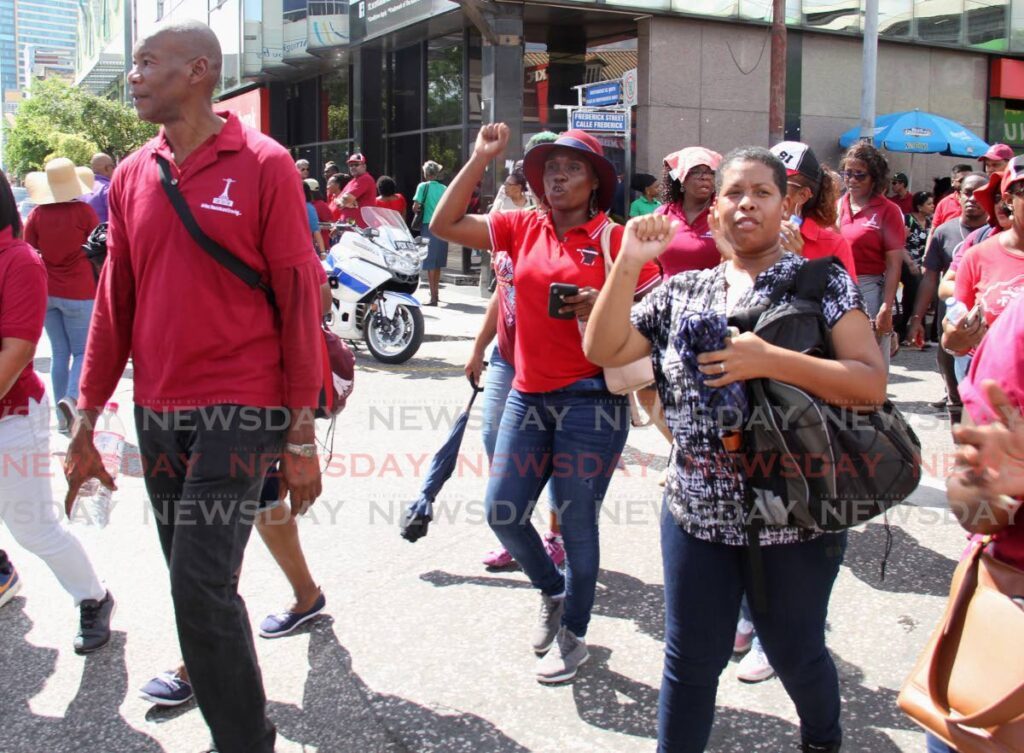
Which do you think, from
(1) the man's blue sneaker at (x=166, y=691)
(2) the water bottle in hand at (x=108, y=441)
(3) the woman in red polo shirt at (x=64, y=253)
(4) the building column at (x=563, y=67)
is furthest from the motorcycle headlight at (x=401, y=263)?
(4) the building column at (x=563, y=67)

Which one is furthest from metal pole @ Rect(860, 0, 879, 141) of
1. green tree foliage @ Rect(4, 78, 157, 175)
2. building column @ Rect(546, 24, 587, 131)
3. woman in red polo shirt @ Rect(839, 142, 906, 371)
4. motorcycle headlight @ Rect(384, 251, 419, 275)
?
green tree foliage @ Rect(4, 78, 157, 175)

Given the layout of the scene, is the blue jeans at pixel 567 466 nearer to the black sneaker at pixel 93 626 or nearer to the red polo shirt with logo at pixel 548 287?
the red polo shirt with logo at pixel 548 287

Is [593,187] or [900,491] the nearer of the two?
[900,491]

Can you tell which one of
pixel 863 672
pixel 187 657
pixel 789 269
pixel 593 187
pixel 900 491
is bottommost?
pixel 863 672

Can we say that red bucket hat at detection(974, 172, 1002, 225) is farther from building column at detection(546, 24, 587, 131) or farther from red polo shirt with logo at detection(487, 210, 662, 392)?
building column at detection(546, 24, 587, 131)

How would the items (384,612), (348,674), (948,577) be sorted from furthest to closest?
(948,577)
(384,612)
(348,674)

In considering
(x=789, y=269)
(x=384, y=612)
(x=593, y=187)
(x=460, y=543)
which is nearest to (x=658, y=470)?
(x=460, y=543)

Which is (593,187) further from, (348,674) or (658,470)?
(658,470)

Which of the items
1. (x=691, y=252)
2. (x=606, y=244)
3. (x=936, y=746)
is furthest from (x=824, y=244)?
(x=936, y=746)

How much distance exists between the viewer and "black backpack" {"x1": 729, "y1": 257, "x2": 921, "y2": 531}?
7.76 ft

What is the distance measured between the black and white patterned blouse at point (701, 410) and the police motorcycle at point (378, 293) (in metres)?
7.58

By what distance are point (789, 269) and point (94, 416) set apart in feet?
6.73

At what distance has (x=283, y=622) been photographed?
3.99 metres

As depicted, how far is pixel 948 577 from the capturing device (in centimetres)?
468
